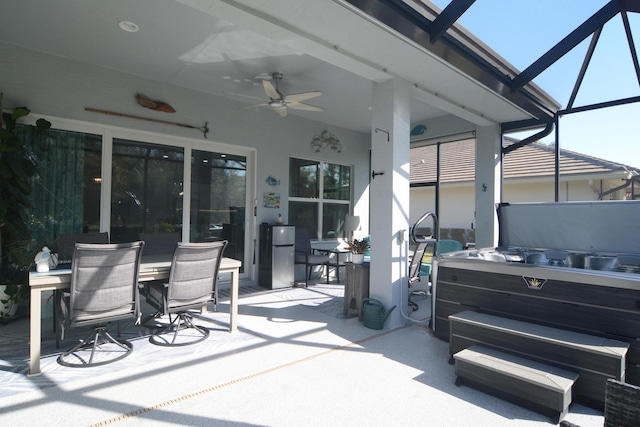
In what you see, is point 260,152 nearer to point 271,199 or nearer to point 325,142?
point 271,199

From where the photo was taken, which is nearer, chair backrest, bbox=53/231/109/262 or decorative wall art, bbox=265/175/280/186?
chair backrest, bbox=53/231/109/262

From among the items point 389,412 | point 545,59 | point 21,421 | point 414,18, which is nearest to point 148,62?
point 414,18

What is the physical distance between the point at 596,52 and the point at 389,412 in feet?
15.2

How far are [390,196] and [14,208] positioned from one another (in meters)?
4.15

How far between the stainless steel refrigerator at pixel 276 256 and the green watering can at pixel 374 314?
212cm

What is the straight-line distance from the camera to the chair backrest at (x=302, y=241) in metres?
6.26

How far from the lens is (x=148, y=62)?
13.7 ft

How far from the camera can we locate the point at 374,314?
3.71 meters

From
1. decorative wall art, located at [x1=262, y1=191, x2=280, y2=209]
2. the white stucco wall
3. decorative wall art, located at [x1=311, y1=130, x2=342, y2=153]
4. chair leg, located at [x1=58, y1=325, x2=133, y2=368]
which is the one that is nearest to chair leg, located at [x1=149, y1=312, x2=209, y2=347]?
chair leg, located at [x1=58, y1=325, x2=133, y2=368]

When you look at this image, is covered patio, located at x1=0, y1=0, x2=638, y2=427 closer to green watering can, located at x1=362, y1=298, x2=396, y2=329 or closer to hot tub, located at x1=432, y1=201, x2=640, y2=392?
green watering can, located at x1=362, y1=298, x2=396, y2=329

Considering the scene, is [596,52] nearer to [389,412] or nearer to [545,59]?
[545,59]

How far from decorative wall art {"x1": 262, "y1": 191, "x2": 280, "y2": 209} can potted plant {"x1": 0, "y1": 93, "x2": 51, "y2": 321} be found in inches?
119

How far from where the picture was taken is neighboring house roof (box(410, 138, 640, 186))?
221 inches

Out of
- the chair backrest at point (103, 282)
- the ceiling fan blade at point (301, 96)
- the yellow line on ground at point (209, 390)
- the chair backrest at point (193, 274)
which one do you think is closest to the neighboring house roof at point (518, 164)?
the ceiling fan blade at point (301, 96)
